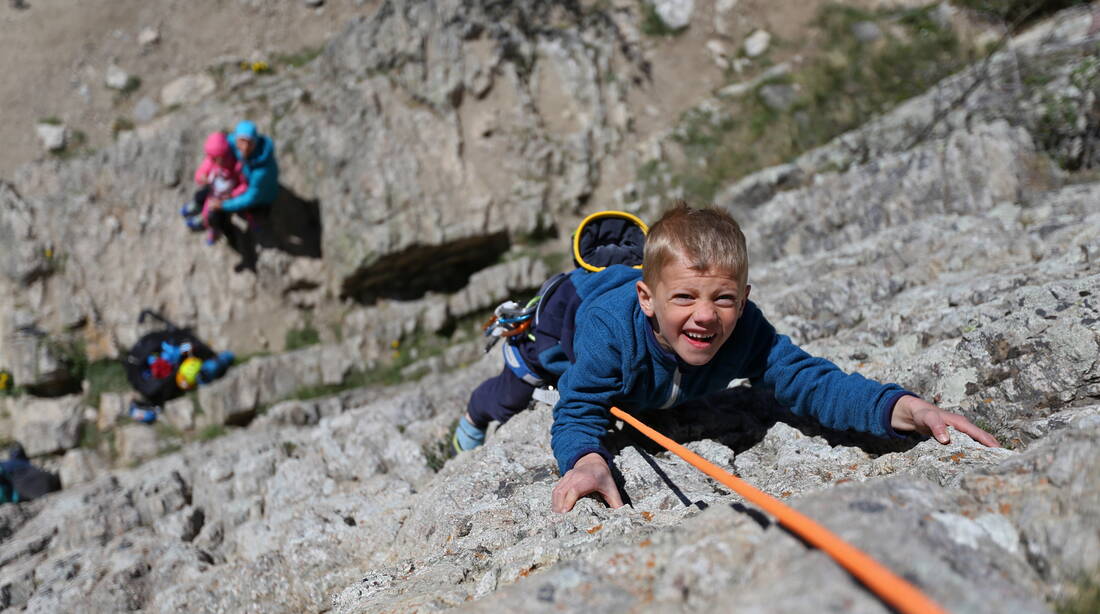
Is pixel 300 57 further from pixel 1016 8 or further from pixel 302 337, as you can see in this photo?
pixel 1016 8

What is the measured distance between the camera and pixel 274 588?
3533 millimetres

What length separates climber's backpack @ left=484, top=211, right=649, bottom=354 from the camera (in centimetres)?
398

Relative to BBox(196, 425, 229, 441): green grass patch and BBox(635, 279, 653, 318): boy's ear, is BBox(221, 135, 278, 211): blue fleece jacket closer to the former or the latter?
BBox(196, 425, 229, 441): green grass patch

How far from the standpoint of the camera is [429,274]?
10.8 m

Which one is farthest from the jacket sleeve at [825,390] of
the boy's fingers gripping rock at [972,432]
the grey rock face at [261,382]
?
the grey rock face at [261,382]

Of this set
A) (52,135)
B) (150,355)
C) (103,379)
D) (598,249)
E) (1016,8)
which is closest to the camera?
(598,249)

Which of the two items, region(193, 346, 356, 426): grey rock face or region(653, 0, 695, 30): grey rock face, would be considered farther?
region(653, 0, 695, 30): grey rock face

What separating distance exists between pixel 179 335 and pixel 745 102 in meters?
10.4

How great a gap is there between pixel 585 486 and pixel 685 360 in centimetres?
72

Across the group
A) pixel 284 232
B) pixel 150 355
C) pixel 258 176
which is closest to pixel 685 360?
pixel 258 176

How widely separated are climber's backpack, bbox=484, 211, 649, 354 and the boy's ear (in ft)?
3.40

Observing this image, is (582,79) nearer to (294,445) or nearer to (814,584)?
(294,445)

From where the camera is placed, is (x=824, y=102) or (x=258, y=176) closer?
(x=258, y=176)

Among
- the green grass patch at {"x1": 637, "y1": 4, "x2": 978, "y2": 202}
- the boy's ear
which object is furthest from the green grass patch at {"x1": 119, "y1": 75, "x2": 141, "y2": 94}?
the boy's ear
